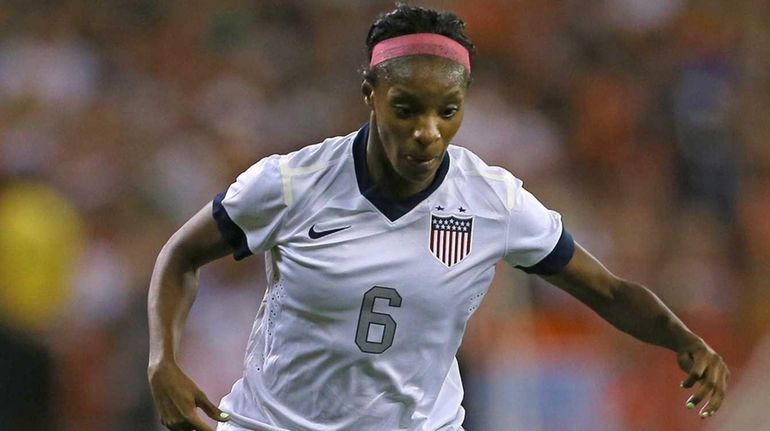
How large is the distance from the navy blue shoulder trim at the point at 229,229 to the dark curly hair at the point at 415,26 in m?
0.54

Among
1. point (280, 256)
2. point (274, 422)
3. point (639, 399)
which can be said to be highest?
point (280, 256)

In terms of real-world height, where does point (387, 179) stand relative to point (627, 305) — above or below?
above

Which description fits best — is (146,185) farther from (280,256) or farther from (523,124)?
(280,256)

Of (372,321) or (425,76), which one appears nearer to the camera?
(425,76)

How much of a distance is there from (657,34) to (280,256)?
6.97 meters

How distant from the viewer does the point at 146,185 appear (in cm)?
950

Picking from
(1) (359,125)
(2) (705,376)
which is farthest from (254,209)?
(1) (359,125)

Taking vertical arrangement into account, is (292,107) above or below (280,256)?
below

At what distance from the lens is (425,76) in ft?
13.3

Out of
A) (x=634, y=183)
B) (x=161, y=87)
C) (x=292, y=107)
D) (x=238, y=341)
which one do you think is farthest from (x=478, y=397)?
(x=161, y=87)

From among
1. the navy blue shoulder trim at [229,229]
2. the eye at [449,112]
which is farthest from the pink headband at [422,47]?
the navy blue shoulder trim at [229,229]

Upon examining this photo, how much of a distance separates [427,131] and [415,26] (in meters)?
0.33

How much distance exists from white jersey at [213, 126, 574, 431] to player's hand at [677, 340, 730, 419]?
0.61 m

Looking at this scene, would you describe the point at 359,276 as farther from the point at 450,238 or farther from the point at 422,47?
the point at 422,47
